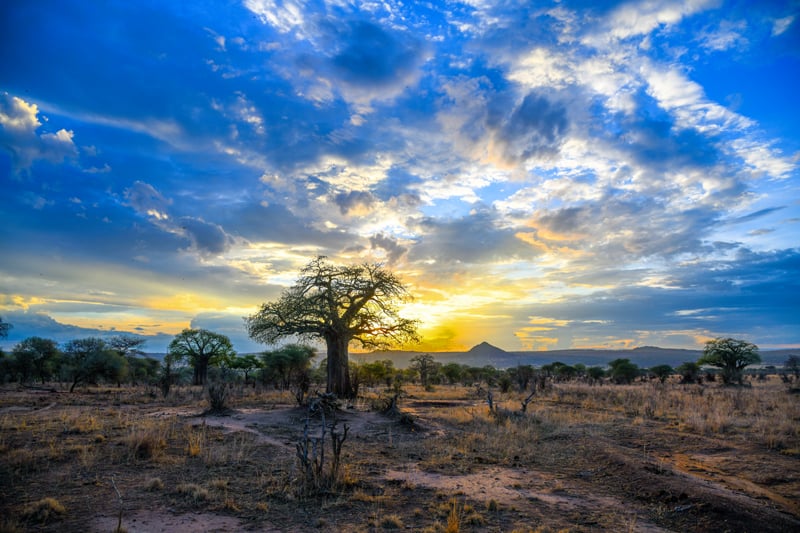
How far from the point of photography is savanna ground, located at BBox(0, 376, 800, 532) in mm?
6906

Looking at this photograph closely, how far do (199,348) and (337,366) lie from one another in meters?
29.3

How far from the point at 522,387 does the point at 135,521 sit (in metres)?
32.1

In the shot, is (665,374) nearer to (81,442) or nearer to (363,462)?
(363,462)

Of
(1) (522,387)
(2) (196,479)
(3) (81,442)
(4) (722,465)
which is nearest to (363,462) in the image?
(2) (196,479)

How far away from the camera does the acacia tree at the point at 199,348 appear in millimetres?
46094

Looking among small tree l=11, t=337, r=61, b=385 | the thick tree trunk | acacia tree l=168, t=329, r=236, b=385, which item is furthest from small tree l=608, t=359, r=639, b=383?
small tree l=11, t=337, r=61, b=385

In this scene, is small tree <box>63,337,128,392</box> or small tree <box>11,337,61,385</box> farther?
small tree <box>11,337,61,385</box>

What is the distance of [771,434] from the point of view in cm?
1317

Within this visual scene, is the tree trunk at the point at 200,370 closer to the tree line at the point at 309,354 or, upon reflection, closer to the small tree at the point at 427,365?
the tree line at the point at 309,354

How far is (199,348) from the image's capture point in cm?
4647

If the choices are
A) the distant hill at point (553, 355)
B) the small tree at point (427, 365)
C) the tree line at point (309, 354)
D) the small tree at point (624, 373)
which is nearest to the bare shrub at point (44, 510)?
the tree line at point (309, 354)

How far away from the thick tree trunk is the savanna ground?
22.9 ft

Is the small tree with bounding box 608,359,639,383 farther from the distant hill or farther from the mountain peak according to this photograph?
the mountain peak

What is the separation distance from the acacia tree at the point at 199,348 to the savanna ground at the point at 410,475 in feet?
100
